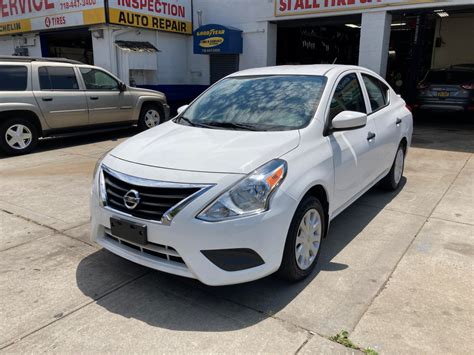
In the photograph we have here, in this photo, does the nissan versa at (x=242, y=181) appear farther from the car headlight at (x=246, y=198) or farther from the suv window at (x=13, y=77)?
the suv window at (x=13, y=77)

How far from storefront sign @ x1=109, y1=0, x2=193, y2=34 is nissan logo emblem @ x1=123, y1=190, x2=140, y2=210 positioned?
11.0 m

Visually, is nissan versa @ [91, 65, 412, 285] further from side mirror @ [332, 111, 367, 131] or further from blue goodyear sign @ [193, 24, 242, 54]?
blue goodyear sign @ [193, 24, 242, 54]

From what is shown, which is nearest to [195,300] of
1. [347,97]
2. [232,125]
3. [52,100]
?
[232,125]

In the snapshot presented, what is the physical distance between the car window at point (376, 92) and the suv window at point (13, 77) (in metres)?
6.56

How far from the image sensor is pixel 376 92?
511 centimetres

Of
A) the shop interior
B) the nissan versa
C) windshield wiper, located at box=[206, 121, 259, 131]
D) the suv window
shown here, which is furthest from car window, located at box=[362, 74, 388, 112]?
the shop interior

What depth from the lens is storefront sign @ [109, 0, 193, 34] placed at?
12.6 meters

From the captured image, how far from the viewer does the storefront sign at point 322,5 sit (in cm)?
1106

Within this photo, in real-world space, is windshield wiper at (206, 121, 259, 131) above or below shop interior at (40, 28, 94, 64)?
below

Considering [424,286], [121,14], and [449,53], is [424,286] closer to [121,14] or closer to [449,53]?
[121,14]

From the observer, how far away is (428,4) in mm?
10383

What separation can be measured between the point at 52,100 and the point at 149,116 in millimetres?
2719

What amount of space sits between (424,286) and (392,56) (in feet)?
67.1

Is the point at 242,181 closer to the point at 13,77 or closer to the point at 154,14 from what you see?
the point at 13,77
